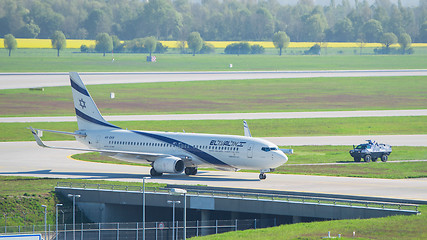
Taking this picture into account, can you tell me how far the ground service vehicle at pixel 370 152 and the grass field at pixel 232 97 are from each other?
5549 centimetres

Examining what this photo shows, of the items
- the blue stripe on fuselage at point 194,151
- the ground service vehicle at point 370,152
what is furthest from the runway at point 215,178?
the ground service vehicle at point 370,152

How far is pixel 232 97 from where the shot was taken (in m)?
161

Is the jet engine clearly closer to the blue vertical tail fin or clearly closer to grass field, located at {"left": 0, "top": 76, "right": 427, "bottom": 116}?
the blue vertical tail fin

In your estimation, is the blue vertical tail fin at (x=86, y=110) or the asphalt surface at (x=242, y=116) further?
the asphalt surface at (x=242, y=116)

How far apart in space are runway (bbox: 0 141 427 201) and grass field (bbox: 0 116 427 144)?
2140 centimetres

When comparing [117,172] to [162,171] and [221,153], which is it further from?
[221,153]

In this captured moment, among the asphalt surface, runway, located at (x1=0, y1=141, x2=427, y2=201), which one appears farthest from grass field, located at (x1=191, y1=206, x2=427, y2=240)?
the asphalt surface

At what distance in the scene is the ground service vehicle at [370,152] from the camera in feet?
276

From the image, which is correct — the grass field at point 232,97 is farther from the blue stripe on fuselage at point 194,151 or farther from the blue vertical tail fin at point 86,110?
the blue stripe on fuselage at point 194,151

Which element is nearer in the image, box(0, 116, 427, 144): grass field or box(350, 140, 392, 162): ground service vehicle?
box(350, 140, 392, 162): ground service vehicle

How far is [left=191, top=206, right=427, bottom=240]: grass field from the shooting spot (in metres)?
47.3

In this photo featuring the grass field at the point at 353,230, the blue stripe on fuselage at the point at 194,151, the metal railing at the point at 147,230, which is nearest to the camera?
the grass field at the point at 353,230

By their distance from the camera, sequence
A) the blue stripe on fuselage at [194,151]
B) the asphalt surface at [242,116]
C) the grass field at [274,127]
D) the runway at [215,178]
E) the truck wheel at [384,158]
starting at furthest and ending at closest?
the asphalt surface at [242,116], the grass field at [274,127], the truck wheel at [384,158], the blue stripe on fuselage at [194,151], the runway at [215,178]

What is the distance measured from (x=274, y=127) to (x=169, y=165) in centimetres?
4550
